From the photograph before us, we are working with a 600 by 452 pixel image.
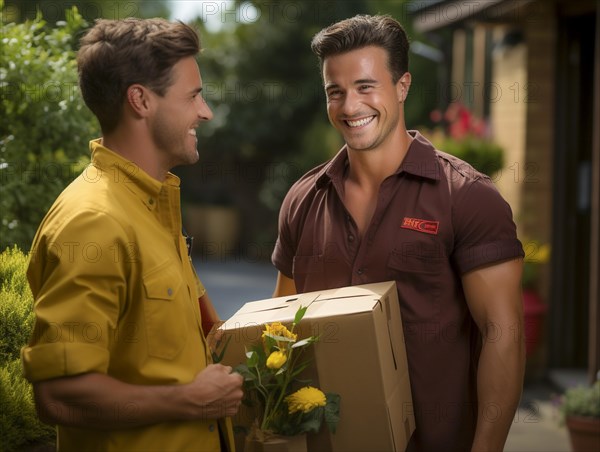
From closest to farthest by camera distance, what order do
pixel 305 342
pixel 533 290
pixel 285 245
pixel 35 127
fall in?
pixel 305 342 → pixel 285 245 → pixel 35 127 → pixel 533 290

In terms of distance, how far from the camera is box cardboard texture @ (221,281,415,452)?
2531 millimetres

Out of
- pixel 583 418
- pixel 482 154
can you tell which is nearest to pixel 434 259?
pixel 583 418

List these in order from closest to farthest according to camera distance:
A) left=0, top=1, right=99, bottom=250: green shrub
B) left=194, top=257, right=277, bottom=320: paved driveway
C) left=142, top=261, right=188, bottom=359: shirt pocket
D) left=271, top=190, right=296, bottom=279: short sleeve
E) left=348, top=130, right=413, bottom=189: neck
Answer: left=142, top=261, right=188, bottom=359: shirt pocket → left=348, top=130, right=413, bottom=189: neck → left=271, top=190, right=296, bottom=279: short sleeve → left=0, top=1, right=99, bottom=250: green shrub → left=194, top=257, right=277, bottom=320: paved driveway

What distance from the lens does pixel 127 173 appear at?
7.62 ft

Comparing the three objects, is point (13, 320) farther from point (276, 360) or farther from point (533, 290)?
point (533, 290)

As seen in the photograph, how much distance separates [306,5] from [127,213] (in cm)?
1771

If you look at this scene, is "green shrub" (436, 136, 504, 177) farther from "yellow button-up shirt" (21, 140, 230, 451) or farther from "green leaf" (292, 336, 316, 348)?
"yellow button-up shirt" (21, 140, 230, 451)

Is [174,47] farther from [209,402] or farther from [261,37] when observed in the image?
Answer: [261,37]

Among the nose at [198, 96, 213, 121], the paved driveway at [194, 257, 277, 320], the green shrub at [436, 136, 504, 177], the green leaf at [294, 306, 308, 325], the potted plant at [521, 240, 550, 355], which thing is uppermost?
the nose at [198, 96, 213, 121]

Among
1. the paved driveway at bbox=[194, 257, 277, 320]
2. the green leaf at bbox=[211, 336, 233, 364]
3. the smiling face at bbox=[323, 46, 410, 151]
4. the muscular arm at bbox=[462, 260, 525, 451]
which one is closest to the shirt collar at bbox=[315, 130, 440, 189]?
the smiling face at bbox=[323, 46, 410, 151]

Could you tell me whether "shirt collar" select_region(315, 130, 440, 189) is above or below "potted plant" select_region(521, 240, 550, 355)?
above

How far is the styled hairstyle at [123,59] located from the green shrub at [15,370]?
1.05m

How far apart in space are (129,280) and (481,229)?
3.89 feet

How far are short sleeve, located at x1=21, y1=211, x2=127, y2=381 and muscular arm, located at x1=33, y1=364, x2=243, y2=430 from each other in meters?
0.04
